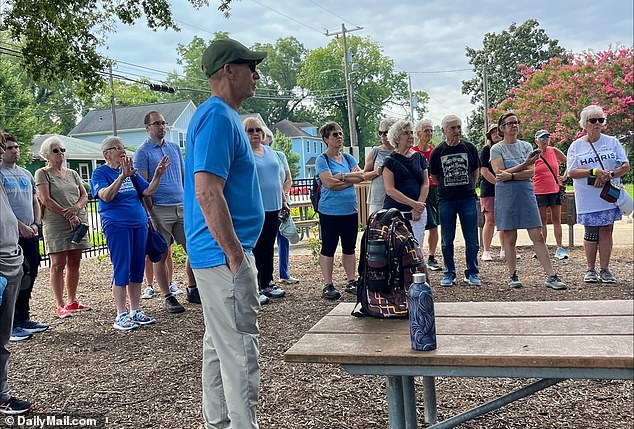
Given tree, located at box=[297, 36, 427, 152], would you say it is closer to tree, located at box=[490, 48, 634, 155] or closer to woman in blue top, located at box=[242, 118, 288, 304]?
tree, located at box=[490, 48, 634, 155]

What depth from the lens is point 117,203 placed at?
5.12 meters

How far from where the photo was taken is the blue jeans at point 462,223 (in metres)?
6.09

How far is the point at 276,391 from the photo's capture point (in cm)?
355

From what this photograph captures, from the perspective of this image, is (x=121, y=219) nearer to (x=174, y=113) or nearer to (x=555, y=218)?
(x=555, y=218)

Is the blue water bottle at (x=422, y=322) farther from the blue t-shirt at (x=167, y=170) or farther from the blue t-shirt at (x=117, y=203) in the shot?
the blue t-shirt at (x=167, y=170)

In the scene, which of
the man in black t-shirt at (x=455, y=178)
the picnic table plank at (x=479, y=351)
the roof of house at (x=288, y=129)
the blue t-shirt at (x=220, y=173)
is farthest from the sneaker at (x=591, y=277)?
the roof of house at (x=288, y=129)

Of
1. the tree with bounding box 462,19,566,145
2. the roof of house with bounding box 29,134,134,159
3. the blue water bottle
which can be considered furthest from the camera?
the tree with bounding box 462,19,566,145

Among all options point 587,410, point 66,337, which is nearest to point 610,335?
point 587,410

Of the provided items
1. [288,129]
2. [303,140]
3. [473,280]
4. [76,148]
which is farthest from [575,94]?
[303,140]

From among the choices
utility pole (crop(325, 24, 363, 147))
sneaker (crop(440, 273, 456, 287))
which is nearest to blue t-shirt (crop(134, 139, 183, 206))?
sneaker (crop(440, 273, 456, 287))

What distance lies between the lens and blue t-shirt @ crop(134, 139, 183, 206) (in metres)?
5.61

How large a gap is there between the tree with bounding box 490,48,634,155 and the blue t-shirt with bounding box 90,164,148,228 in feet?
69.4

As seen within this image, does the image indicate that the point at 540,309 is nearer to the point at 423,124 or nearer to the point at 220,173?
the point at 220,173

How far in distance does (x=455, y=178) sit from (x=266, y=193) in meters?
1.96
